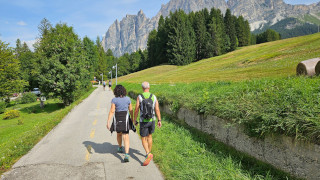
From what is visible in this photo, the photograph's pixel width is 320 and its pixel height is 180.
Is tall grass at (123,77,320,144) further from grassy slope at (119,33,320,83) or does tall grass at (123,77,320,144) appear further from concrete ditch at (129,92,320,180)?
grassy slope at (119,33,320,83)

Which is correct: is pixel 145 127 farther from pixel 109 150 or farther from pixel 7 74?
pixel 7 74

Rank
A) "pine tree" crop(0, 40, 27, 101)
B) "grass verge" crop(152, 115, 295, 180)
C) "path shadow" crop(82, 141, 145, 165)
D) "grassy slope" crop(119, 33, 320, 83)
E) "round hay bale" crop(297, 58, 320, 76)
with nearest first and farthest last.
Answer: "grass verge" crop(152, 115, 295, 180)
"path shadow" crop(82, 141, 145, 165)
"round hay bale" crop(297, 58, 320, 76)
"grassy slope" crop(119, 33, 320, 83)
"pine tree" crop(0, 40, 27, 101)

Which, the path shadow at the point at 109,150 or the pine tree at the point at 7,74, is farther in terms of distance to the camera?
the pine tree at the point at 7,74

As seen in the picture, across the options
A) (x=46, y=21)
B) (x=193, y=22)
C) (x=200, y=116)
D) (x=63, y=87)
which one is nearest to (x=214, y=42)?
(x=193, y=22)

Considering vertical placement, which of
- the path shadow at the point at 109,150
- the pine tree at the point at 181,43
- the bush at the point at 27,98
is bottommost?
the bush at the point at 27,98

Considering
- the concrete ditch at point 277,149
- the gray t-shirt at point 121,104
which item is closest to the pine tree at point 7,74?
the gray t-shirt at point 121,104

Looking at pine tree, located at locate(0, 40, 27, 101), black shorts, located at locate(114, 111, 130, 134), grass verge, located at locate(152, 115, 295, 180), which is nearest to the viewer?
grass verge, located at locate(152, 115, 295, 180)

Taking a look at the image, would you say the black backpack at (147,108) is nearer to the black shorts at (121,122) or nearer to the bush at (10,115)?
the black shorts at (121,122)

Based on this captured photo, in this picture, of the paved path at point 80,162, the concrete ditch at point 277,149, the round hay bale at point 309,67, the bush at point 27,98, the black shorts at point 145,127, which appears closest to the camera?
the concrete ditch at point 277,149

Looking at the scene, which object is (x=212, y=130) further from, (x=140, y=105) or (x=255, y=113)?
(x=140, y=105)

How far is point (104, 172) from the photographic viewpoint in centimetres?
497

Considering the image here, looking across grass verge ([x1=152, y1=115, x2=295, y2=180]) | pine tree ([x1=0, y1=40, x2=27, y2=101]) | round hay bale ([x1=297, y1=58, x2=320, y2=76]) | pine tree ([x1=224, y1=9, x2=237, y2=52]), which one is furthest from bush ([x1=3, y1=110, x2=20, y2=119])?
pine tree ([x1=224, y1=9, x2=237, y2=52])

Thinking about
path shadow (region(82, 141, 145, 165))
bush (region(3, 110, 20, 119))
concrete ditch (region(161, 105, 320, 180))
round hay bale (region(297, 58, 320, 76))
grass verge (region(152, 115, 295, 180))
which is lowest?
bush (region(3, 110, 20, 119))

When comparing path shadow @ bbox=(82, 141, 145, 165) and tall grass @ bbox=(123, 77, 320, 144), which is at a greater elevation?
tall grass @ bbox=(123, 77, 320, 144)
